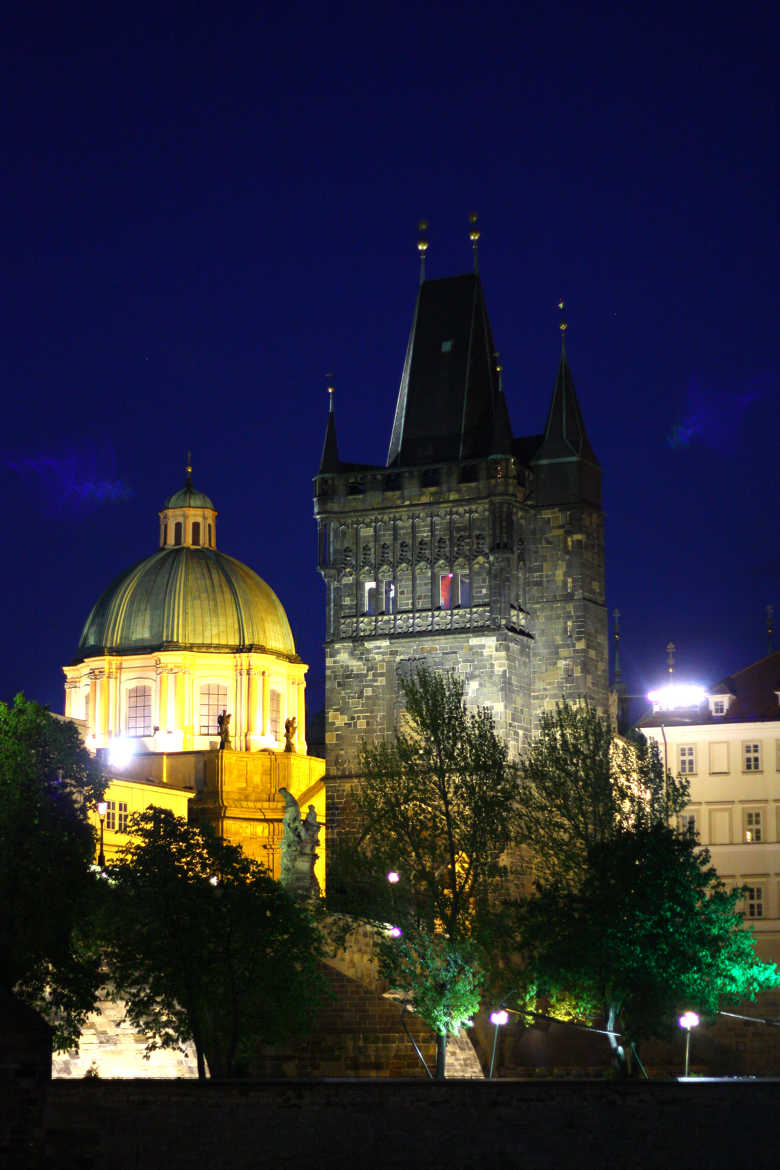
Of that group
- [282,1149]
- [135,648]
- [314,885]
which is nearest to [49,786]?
[314,885]

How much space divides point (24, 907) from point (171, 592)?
70.5 m

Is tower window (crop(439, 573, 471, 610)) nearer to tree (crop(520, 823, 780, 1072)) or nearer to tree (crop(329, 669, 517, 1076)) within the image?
tree (crop(329, 669, 517, 1076))

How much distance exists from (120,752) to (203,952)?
63.3 metres

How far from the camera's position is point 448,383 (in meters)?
99.6

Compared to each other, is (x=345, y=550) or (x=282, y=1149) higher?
(x=345, y=550)

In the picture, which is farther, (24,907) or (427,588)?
(427,588)

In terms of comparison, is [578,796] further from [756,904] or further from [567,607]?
[756,904]

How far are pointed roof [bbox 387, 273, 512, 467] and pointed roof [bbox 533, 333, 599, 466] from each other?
7.85ft

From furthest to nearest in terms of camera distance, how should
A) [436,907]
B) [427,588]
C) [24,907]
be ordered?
1. [427,588]
2. [436,907]
3. [24,907]

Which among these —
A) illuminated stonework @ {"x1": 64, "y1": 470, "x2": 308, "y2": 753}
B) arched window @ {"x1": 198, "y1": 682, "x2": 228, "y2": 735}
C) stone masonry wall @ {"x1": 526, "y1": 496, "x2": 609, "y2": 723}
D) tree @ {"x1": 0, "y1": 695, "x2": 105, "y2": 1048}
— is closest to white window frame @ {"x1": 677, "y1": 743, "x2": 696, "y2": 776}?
stone masonry wall @ {"x1": 526, "y1": 496, "x2": 609, "y2": 723}

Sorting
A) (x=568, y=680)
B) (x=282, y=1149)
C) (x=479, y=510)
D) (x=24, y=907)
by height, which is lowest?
(x=282, y=1149)

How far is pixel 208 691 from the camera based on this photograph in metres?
130

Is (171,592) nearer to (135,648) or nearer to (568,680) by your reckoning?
(135,648)

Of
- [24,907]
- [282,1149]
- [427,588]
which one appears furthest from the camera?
[427,588]
